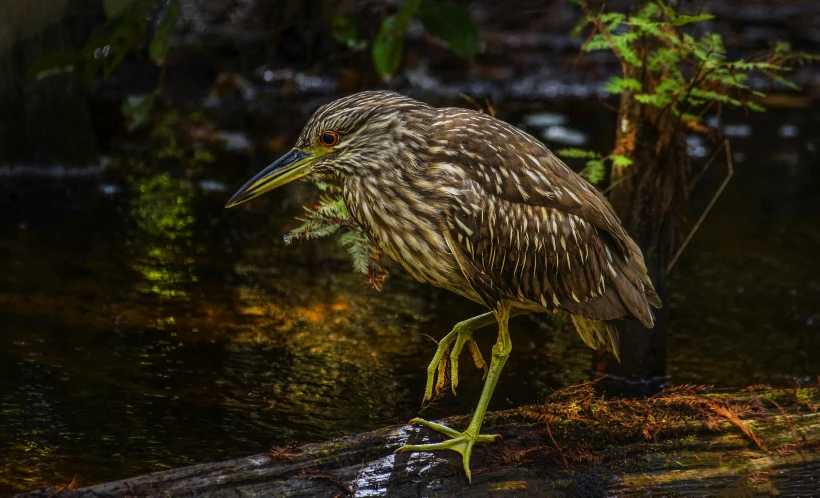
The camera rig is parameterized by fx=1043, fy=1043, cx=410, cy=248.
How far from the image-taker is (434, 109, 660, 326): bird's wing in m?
4.14

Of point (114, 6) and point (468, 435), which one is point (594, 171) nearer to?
point (468, 435)

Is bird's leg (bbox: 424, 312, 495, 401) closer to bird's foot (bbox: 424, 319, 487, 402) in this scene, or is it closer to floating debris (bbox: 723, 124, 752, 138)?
bird's foot (bbox: 424, 319, 487, 402)

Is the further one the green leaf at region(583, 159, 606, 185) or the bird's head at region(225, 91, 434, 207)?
the green leaf at region(583, 159, 606, 185)

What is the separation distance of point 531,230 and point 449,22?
1407 mm

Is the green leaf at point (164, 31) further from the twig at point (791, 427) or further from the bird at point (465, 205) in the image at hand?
the twig at point (791, 427)

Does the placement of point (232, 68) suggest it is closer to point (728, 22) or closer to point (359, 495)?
point (728, 22)

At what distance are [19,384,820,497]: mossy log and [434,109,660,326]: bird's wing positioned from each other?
1.51ft

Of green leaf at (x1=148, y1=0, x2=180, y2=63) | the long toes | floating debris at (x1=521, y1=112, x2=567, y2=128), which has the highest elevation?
green leaf at (x1=148, y1=0, x2=180, y2=63)

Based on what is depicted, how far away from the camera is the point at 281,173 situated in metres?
4.27

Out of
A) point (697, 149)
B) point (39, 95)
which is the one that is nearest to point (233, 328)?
point (39, 95)

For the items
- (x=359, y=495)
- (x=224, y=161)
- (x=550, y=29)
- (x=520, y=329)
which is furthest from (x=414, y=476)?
(x=550, y=29)

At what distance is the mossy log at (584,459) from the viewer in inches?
150

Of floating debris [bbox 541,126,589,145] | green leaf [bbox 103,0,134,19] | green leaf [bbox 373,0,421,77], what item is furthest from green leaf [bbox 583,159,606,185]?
floating debris [bbox 541,126,589,145]

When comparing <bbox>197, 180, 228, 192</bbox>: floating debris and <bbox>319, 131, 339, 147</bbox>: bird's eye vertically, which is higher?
<bbox>319, 131, 339, 147</bbox>: bird's eye
